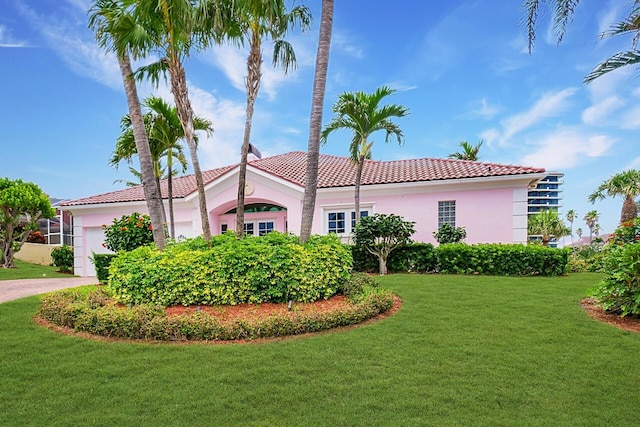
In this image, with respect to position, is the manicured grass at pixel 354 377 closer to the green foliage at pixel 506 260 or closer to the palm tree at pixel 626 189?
the green foliage at pixel 506 260

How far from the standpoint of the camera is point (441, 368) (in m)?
5.09

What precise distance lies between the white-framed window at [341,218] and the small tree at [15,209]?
16645 millimetres

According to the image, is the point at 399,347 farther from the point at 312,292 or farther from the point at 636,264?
the point at 636,264

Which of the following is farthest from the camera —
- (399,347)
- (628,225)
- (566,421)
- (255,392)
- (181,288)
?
(628,225)

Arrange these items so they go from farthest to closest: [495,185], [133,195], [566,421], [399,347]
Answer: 1. [133,195]
2. [495,185]
3. [399,347]
4. [566,421]

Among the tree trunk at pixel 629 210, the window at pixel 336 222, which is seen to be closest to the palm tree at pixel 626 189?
the tree trunk at pixel 629 210

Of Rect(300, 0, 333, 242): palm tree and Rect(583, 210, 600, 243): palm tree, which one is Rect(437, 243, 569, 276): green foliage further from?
Rect(583, 210, 600, 243): palm tree

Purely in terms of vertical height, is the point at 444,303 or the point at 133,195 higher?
the point at 133,195

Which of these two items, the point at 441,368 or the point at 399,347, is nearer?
the point at 441,368

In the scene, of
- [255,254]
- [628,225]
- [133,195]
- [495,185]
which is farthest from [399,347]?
[133,195]

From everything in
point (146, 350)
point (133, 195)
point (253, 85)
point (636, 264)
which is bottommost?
point (146, 350)

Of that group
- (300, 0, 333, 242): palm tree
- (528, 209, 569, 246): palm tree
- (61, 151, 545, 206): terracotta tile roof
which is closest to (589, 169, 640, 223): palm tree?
(528, 209, 569, 246): palm tree

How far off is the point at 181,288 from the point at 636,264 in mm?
8916

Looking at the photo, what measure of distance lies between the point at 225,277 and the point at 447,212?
34.9 feet
